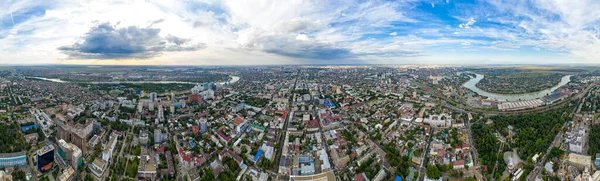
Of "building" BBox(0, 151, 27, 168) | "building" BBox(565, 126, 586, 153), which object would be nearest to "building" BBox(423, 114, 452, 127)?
"building" BBox(565, 126, 586, 153)

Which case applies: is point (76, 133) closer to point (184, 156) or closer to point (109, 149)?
point (109, 149)

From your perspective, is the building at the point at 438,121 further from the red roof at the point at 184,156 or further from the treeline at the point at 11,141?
the treeline at the point at 11,141

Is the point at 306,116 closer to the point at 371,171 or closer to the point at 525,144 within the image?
the point at 371,171

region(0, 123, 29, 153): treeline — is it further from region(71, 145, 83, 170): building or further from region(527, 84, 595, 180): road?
region(527, 84, 595, 180): road

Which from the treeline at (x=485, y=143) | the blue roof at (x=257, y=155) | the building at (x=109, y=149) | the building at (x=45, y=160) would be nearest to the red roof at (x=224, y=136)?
the blue roof at (x=257, y=155)

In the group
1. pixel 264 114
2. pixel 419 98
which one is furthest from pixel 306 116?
pixel 419 98
